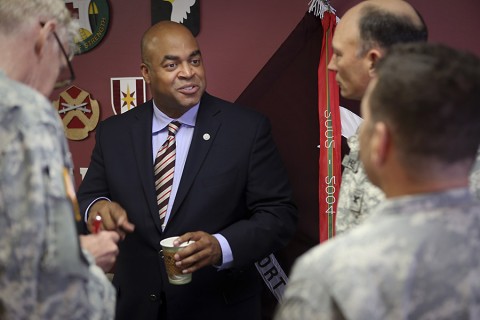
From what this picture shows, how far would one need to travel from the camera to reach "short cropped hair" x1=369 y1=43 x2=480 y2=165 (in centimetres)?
92

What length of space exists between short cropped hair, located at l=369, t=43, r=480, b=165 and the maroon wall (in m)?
1.74

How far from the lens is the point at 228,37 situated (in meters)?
2.93

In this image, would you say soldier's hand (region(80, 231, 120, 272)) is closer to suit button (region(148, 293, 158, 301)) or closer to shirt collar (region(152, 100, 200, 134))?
suit button (region(148, 293, 158, 301))

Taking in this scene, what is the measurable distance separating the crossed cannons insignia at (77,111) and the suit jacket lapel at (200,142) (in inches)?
41.6

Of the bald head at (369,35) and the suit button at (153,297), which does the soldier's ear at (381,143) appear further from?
the suit button at (153,297)

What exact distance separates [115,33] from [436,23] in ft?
5.42

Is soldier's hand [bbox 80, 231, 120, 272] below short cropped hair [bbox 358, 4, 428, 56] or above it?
below

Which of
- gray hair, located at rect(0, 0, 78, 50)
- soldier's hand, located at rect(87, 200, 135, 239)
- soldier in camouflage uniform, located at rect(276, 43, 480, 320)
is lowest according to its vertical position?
soldier's hand, located at rect(87, 200, 135, 239)

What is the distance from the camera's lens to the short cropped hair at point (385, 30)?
61.1 inches

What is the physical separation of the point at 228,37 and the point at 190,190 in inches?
40.7

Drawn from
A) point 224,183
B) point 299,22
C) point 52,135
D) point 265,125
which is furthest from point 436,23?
point 52,135

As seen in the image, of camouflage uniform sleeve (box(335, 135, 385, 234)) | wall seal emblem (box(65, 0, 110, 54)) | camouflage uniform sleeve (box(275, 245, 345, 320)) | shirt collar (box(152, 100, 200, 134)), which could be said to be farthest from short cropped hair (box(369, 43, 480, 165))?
wall seal emblem (box(65, 0, 110, 54))

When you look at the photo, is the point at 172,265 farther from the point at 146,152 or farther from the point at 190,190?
the point at 146,152

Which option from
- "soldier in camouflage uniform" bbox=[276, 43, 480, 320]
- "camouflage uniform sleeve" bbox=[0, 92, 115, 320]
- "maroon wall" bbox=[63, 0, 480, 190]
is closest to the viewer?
"soldier in camouflage uniform" bbox=[276, 43, 480, 320]
